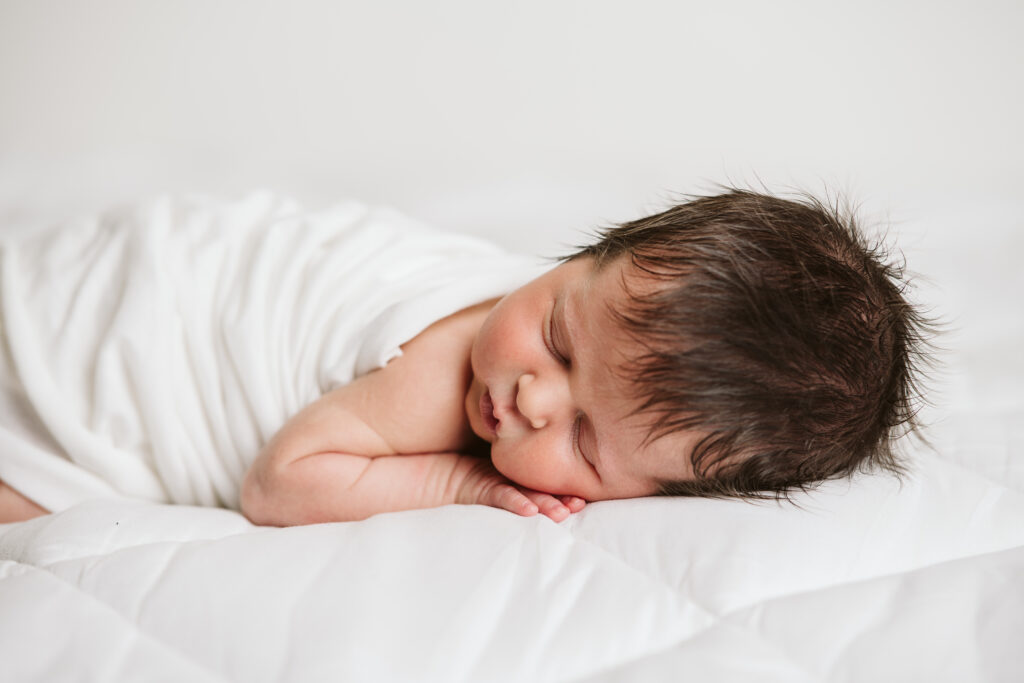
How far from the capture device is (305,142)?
219 centimetres

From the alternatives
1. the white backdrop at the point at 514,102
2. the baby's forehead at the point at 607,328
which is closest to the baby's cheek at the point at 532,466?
the baby's forehead at the point at 607,328

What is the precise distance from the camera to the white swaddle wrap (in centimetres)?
130

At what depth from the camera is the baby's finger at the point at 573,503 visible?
1092 mm

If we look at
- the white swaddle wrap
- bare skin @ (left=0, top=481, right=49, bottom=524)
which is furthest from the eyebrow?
bare skin @ (left=0, top=481, right=49, bottom=524)

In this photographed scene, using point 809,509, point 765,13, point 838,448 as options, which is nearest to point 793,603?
point 809,509

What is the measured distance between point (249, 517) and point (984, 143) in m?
2.01

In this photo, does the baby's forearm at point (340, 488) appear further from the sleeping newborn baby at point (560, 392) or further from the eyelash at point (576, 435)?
the eyelash at point (576, 435)

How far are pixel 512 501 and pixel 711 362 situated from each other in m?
0.30

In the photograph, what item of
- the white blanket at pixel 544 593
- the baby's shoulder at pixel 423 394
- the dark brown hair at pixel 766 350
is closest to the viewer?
the white blanket at pixel 544 593

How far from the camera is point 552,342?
113 centimetres

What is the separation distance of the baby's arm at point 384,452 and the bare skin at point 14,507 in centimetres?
32

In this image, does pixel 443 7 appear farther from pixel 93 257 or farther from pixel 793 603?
pixel 793 603

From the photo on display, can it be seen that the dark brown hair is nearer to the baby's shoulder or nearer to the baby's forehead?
the baby's forehead

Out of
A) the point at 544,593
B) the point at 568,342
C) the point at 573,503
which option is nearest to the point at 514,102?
the point at 568,342
